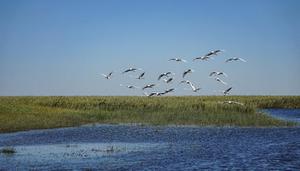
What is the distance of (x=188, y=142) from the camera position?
1389 inches

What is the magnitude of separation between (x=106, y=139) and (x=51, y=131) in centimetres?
777

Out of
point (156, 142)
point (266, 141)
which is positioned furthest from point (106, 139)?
point (266, 141)

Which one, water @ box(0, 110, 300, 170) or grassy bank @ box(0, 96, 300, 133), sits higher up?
grassy bank @ box(0, 96, 300, 133)

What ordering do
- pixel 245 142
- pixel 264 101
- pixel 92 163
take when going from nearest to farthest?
pixel 92 163 < pixel 245 142 < pixel 264 101

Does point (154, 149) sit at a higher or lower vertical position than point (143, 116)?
lower

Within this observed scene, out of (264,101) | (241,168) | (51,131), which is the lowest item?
(241,168)

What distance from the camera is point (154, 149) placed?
104 feet

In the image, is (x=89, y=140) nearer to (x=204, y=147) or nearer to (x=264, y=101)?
(x=204, y=147)

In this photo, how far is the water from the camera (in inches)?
997

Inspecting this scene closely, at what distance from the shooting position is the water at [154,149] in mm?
25312

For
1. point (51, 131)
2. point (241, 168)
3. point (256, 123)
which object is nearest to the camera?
point (241, 168)

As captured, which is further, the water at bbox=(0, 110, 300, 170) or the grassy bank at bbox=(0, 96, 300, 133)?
the grassy bank at bbox=(0, 96, 300, 133)

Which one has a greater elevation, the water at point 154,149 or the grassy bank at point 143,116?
the grassy bank at point 143,116

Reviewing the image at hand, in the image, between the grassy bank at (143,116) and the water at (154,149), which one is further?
the grassy bank at (143,116)
